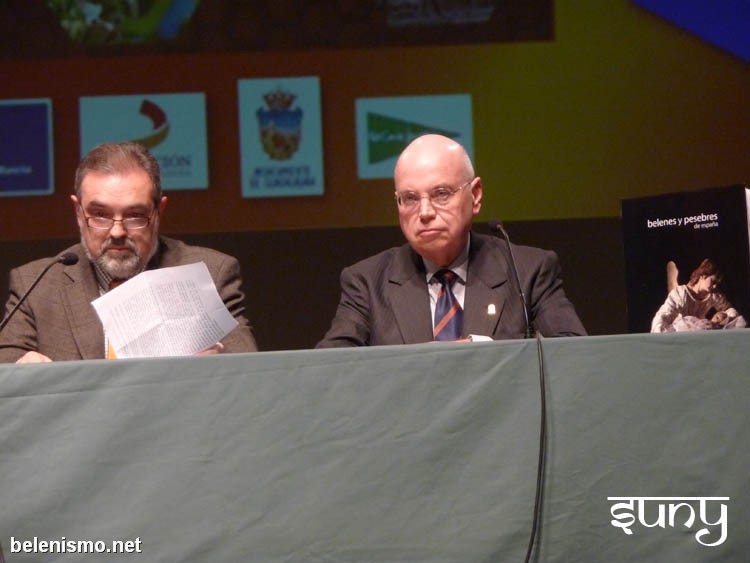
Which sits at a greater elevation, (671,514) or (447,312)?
(447,312)

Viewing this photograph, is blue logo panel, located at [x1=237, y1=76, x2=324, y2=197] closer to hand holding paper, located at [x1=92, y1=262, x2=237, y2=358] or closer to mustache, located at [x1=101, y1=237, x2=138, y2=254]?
mustache, located at [x1=101, y1=237, x2=138, y2=254]

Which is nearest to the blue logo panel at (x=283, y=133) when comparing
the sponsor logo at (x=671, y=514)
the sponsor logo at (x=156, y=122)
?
the sponsor logo at (x=156, y=122)

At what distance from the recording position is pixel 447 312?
2.80 metres

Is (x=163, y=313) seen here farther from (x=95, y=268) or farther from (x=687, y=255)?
(x=687, y=255)

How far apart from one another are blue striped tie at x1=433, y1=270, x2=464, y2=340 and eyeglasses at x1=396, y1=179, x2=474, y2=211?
0.17 m

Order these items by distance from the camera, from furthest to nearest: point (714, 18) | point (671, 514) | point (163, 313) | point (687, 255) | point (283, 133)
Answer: point (283, 133)
point (714, 18)
point (687, 255)
point (163, 313)
point (671, 514)

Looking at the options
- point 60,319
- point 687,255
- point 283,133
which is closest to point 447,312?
point 687,255

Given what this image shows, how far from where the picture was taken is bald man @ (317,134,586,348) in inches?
108

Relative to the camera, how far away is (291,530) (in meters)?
1.74

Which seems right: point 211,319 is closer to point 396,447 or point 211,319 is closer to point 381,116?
point 396,447

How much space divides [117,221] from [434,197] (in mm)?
790

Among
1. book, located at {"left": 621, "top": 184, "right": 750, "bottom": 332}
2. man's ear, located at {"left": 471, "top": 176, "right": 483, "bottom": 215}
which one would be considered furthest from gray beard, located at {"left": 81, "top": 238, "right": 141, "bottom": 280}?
book, located at {"left": 621, "top": 184, "right": 750, "bottom": 332}

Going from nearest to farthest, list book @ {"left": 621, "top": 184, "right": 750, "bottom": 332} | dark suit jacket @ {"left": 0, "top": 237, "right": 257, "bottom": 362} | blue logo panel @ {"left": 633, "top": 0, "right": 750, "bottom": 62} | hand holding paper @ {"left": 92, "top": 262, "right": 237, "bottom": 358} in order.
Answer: hand holding paper @ {"left": 92, "top": 262, "right": 237, "bottom": 358} → book @ {"left": 621, "top": 184, "right": 750, "bottom": 332} → dark suit jacket @ {"left": 0, "top": 237, "right": 257, "bottom": 362} → blue logo panel @ {"left": 633, "top": 0, "right": 750, "bottom": 62}

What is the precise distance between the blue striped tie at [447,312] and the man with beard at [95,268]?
46 cm
